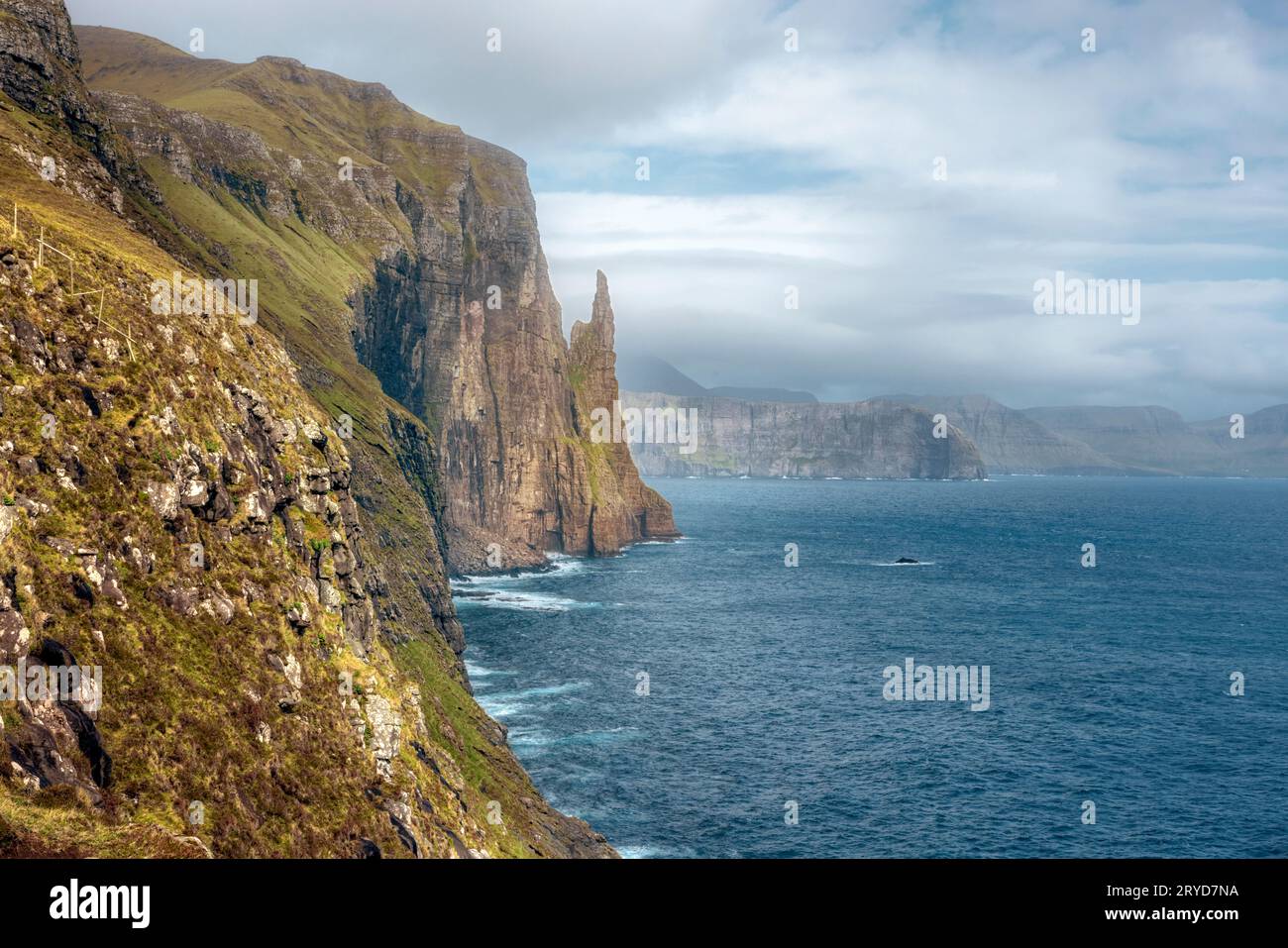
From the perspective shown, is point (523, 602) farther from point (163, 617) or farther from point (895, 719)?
point (163, 617)

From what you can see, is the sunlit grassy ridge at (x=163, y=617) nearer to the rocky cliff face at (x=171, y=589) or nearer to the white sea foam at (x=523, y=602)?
the rocky cliff face at (x=171, y=589)

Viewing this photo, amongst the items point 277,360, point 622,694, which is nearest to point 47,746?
point 277,360

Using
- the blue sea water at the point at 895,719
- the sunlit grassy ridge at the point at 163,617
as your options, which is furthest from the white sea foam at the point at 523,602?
the sunlit grassy ridge at the point at 163,617

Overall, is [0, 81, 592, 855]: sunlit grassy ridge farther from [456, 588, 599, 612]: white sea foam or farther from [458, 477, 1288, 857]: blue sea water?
[456, 588, 599, 612]: white sea foam

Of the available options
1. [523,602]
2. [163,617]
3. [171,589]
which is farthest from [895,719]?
[163,617]

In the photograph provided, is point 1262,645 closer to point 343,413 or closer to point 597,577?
point 597,577
